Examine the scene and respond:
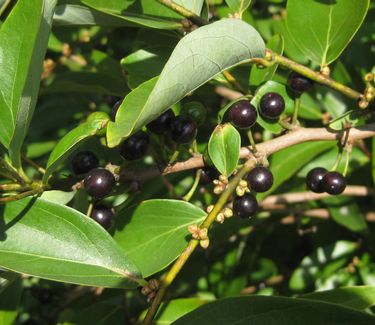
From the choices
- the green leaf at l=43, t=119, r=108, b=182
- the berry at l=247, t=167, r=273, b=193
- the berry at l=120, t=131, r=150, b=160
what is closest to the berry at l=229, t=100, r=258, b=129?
the berry at l=247, t=167, r=273, b=193

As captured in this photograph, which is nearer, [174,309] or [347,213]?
[174,309]

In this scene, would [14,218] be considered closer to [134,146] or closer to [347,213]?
[134,146]

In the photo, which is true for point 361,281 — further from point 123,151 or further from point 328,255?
point 123,151

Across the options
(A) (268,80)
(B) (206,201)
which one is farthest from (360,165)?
(A) (268,80)

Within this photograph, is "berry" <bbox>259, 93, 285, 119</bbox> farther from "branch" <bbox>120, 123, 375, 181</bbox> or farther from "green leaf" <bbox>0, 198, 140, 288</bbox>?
"green leaf" <bbox>0, 198, 140, 288</bbox>

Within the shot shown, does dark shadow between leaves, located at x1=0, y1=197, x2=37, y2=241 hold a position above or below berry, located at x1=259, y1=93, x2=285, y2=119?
below

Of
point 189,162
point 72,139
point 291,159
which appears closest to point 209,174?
point 189,162
